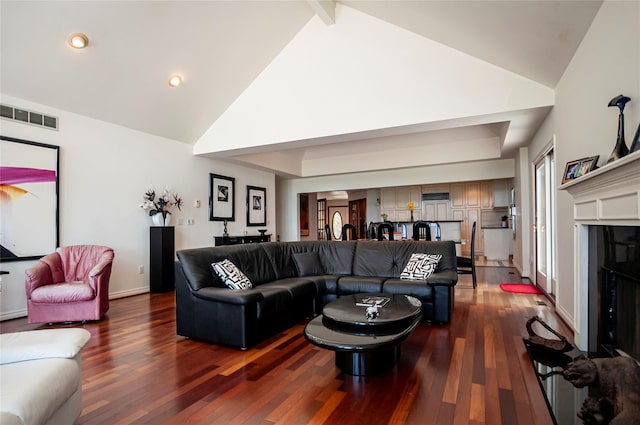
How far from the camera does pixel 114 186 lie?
16.8 ft

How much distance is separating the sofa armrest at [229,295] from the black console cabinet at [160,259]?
272 cm

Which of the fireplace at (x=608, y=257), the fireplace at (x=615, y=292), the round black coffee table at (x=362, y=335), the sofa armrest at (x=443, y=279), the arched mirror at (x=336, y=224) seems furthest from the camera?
the arched mirror at (x=336, y=224)

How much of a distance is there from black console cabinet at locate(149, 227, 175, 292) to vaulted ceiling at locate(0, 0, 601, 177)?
1.78 metres

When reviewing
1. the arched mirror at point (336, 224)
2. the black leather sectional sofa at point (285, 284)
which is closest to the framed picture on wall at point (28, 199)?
the black leather sectional sofa at point (285, 284)

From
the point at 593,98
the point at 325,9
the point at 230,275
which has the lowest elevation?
the point at 230,275

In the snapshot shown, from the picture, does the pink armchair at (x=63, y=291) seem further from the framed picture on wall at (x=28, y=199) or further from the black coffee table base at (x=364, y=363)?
the black coffee table base at (x=364, y=363)

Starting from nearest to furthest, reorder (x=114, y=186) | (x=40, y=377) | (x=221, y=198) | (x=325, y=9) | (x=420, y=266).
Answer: (x=40, y=377), (x=420, y=266), (x=325, y=9), (x=114, y=186), (x=221, y=198)

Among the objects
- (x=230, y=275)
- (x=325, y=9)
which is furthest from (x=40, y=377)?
(x=325, y=9)

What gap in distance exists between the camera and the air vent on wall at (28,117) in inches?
157

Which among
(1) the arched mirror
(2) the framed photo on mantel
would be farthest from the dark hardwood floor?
(1) the arched mirror

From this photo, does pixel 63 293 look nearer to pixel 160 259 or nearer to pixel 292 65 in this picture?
pixel 160 259

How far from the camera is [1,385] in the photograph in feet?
4.36

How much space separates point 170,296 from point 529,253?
6419 millimetres

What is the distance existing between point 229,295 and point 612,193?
2.92 m
